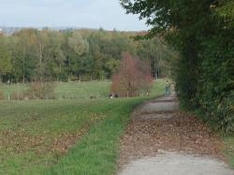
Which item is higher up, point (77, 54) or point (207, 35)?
point (77, 54)

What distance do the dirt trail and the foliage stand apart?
2.86 ft

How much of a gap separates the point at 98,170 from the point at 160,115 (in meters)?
12.2

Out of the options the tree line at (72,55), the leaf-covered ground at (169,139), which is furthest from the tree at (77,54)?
the leaf-covered ground at (169,139)

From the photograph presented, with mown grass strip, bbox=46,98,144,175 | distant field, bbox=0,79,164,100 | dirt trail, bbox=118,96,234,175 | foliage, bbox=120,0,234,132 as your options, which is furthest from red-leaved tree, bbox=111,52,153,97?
mown grass strip, bbox=46,98,144,175

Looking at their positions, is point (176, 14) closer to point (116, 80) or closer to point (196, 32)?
point (196, 32)

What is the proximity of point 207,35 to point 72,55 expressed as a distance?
116m

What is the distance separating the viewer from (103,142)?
13734 millimetres

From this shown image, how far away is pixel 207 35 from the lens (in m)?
17.2

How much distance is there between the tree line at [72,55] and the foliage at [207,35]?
9708 centimetres

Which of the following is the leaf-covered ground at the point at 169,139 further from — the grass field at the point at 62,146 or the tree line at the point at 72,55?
the tree line at the point at 72,55

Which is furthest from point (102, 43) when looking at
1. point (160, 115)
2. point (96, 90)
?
point (160, 115)

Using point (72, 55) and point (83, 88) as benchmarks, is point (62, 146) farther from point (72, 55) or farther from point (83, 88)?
point (72, 55)

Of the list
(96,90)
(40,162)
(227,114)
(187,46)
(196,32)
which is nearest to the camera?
(40,162)

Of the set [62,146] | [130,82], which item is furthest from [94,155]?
[130,82]
